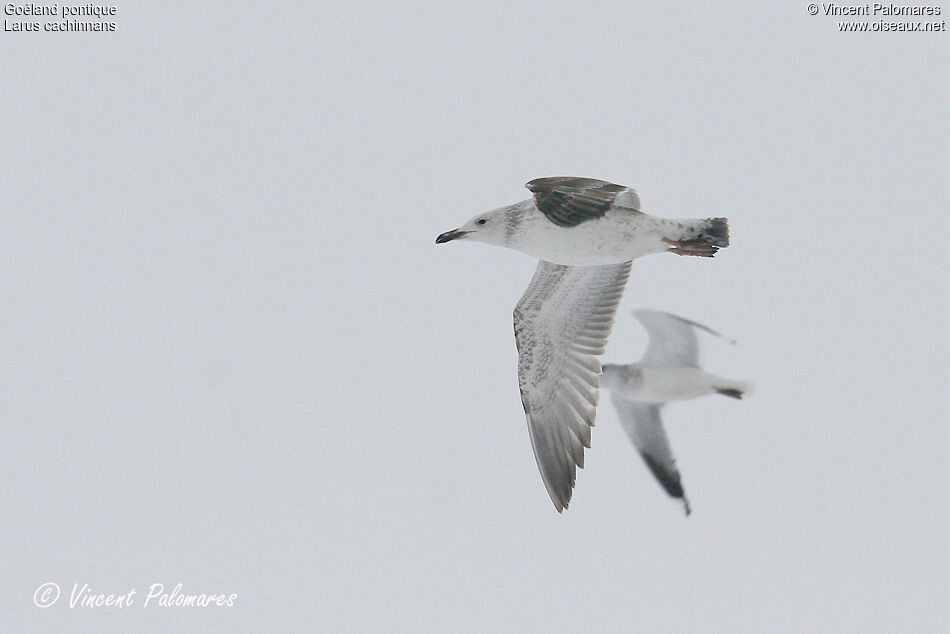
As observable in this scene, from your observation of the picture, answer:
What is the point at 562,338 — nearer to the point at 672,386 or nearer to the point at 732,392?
the point at 672,386

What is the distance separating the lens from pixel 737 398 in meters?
10.2

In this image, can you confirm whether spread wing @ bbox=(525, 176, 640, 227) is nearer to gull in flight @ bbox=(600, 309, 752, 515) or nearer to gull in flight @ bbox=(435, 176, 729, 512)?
gull in flight @ bbox=(435, 176, 729, 512)

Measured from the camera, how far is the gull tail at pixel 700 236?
311 inches

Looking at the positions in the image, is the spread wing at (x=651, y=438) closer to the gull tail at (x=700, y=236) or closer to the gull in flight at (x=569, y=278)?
the gull in flight at (x=569, y=278)

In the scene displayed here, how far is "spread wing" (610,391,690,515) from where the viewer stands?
413 inches

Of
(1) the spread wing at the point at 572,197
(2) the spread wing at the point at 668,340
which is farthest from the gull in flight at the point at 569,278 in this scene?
(2) the spread wing at the point at 668,340

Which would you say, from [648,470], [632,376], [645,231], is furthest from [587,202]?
[648,470]

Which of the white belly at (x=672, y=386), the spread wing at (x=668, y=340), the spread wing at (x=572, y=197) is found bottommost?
the white belly at (x=672, y=386)

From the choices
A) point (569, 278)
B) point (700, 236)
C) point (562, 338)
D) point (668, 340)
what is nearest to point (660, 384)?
point (668, 340)

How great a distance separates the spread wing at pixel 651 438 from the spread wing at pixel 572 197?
119 inches

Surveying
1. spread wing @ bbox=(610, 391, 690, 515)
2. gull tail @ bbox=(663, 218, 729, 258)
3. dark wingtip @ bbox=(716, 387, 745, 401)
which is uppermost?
gull tail @ bbox=(663, 218, 729, 258)

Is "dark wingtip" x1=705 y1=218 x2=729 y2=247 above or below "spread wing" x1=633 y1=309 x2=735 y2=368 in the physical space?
above

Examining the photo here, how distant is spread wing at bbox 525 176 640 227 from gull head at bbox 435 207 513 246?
0.31m

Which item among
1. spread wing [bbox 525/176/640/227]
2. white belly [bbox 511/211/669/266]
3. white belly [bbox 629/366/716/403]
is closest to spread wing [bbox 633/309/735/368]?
white belly [bbox 629/366/716/403]
